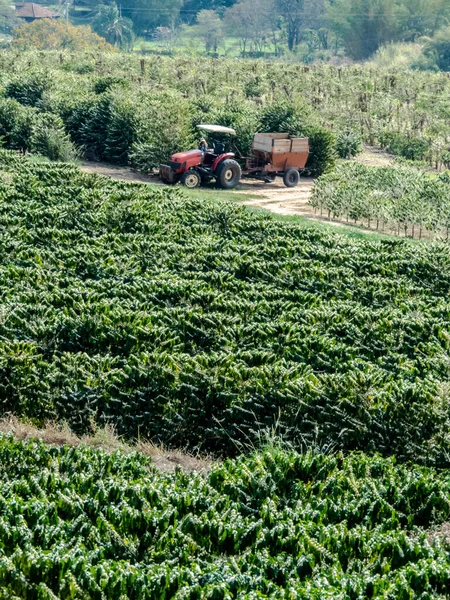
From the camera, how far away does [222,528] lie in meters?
7.17

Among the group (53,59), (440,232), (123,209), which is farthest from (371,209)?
(53,59)

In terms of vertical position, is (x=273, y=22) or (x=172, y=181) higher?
(x=273, y=22)

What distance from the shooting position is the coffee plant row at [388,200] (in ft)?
71.2

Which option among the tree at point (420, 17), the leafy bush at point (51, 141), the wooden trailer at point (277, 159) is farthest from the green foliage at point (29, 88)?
the tree at point (420, 17)

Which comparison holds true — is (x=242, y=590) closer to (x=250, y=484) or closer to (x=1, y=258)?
(x=250, y=484)

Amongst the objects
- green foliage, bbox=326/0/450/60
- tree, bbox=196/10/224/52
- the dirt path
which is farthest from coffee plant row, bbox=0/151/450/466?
tree, bbox=196/10/224/52

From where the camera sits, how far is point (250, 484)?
8.05m

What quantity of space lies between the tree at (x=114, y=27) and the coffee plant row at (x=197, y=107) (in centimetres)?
4176

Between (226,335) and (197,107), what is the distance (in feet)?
79.1

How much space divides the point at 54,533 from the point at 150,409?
3.66 metres

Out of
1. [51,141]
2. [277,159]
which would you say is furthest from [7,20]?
[277,159]

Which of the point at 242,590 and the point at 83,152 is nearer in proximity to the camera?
the point at 242,590

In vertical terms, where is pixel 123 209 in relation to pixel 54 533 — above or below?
above

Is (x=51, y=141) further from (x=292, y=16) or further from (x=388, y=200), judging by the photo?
(x=292, y=16)
